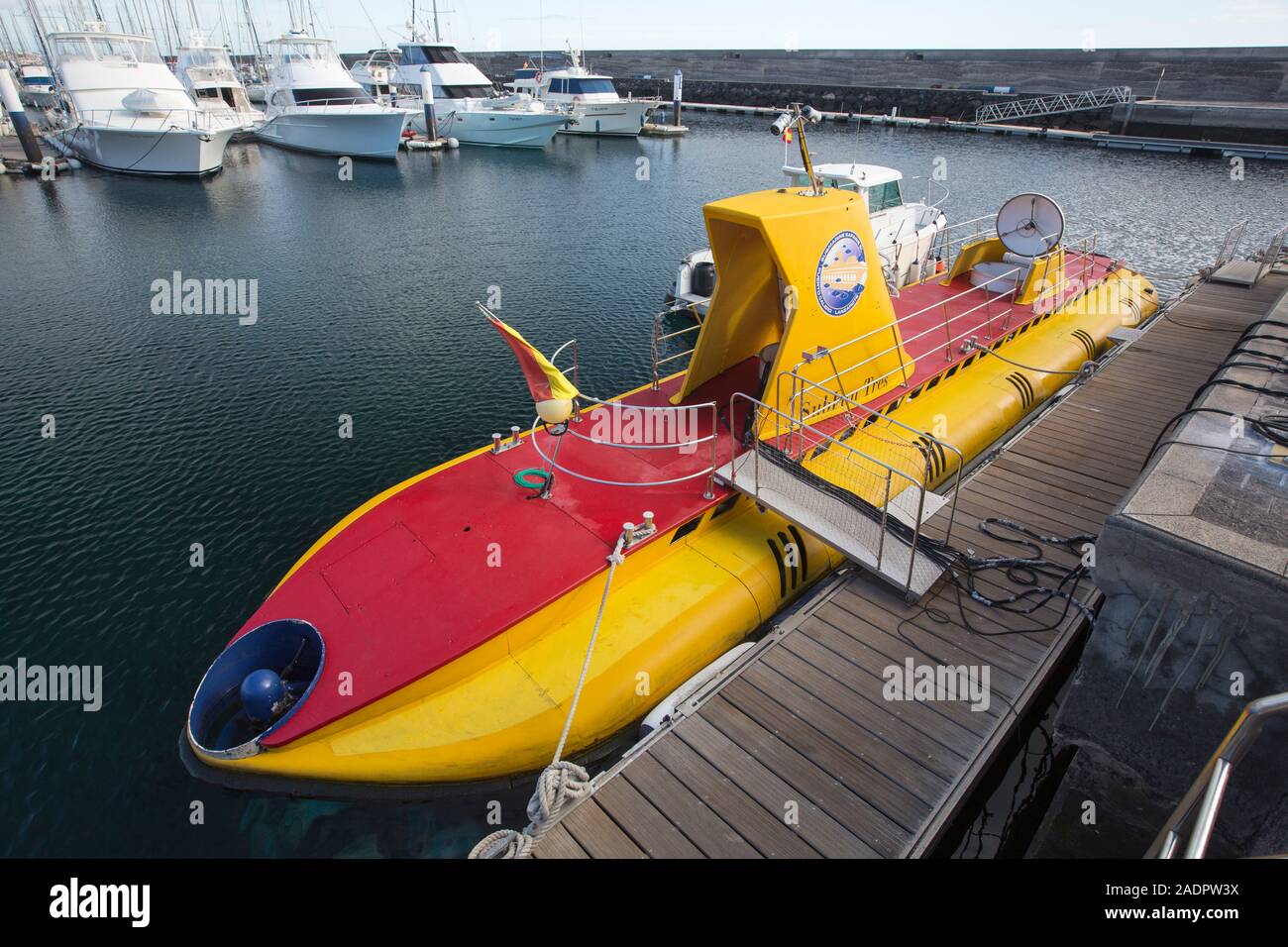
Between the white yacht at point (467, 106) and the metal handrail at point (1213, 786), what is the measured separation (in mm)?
68331

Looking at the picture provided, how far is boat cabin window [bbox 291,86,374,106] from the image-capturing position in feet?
201

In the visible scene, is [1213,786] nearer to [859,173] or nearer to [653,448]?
[653,448]

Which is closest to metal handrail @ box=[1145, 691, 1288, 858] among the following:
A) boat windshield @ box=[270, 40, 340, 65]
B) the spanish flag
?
the spanish flag

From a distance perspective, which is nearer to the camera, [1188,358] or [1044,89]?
[1188,358]

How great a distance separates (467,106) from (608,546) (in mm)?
69340

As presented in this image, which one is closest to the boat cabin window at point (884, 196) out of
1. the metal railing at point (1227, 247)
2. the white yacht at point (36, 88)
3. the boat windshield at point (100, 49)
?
the metal railing at point (1227, 247)

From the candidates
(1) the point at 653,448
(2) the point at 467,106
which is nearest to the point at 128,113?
(2) the point at 467,106

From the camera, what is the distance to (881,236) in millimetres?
25422

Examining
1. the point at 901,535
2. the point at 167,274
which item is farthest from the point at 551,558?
the point at 167,274

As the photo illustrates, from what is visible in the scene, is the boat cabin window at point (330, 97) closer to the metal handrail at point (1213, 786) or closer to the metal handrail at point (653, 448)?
the metal handrail at point (653, 448)

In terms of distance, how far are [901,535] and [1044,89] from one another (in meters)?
98.7
